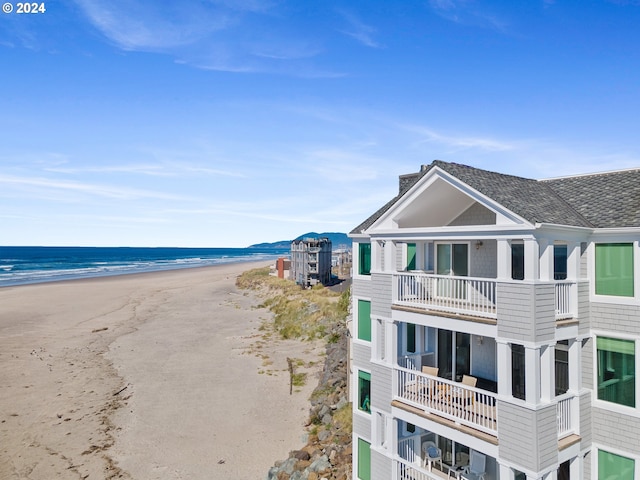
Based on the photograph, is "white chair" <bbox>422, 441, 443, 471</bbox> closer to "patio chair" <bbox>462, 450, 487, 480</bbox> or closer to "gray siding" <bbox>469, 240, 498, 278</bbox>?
"patio chair" <bbox>462, 450, 487, 480</bbox>

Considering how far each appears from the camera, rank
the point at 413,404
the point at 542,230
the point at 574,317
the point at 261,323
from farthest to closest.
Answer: the point at 261,323, the point at 413,404, the point at 574,317, the point at 542,230

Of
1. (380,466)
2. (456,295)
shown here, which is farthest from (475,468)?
(456,295)

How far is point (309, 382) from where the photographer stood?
28938 millimetres

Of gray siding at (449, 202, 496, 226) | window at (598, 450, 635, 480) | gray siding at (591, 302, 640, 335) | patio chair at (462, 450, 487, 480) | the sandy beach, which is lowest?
the sandy beach

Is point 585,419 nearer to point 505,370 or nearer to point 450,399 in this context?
point 505,370

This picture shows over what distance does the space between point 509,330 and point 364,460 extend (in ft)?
27.5

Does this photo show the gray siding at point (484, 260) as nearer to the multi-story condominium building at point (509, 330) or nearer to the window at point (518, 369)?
the multi-story condominium building at point (509, 330)

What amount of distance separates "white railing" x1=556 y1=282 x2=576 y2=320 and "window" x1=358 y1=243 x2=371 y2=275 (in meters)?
6.75

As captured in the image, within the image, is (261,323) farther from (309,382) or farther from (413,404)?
(413,404)

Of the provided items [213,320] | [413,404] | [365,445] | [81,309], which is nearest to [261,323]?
[213,320]

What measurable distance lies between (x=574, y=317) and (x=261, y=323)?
3926cm

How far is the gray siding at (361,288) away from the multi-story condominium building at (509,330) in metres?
1.09

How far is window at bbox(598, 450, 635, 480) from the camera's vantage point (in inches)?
458

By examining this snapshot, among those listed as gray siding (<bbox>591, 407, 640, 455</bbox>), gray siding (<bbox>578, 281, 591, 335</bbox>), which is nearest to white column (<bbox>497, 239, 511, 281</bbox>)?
gray siding (<bbox>578, 281, 591, 335</bbox>)
